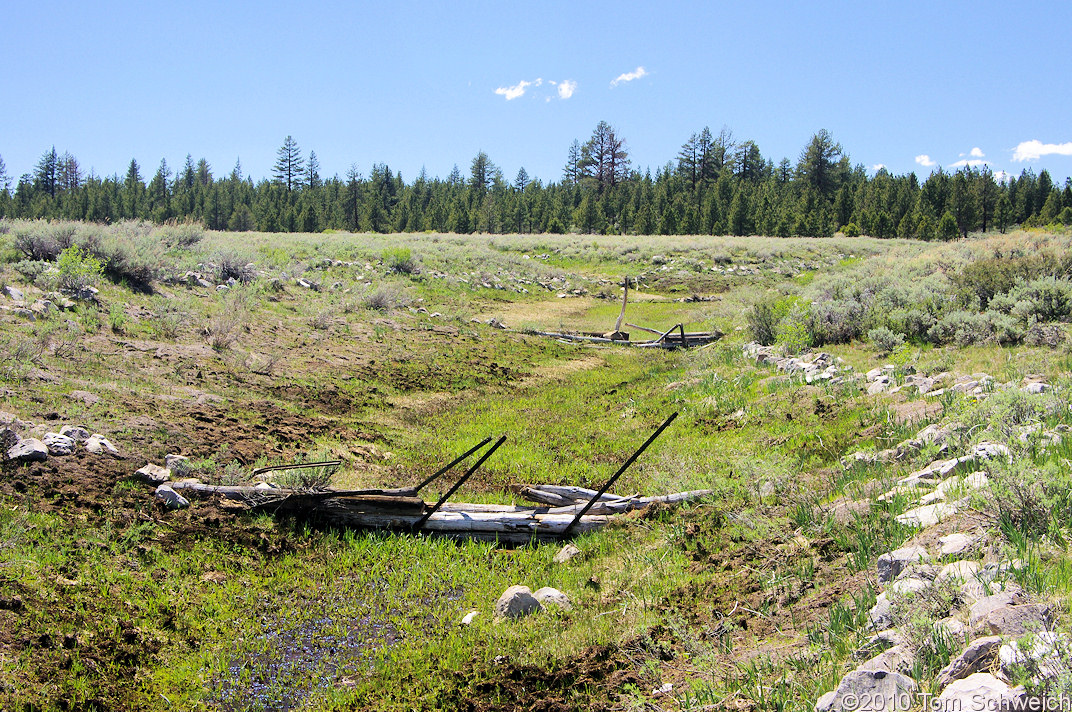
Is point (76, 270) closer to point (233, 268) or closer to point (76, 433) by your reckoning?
point (233, 268)

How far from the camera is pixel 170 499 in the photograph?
685 cm

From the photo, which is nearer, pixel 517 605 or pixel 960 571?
pixel 960 571

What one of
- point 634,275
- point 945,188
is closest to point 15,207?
point 634,275

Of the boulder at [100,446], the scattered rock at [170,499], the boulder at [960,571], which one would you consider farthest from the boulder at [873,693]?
the boulder at [100,446]

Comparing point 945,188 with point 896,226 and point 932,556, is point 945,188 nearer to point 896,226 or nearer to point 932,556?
point 896,226

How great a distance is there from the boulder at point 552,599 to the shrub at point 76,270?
13.0 meters

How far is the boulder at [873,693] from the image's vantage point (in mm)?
3145

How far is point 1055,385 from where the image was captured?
7.73 metres

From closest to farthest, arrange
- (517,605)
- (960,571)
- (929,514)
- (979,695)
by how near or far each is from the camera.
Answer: (979,695), (960,571), (929,514), (517,605)

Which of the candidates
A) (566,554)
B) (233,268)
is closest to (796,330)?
(566,554)

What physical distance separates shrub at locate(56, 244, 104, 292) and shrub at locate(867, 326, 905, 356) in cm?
1605

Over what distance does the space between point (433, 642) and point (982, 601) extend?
12.4ft

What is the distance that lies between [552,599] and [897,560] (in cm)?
267

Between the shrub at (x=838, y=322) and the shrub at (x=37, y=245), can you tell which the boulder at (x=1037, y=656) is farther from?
the shrub at (x=37, y=245)
